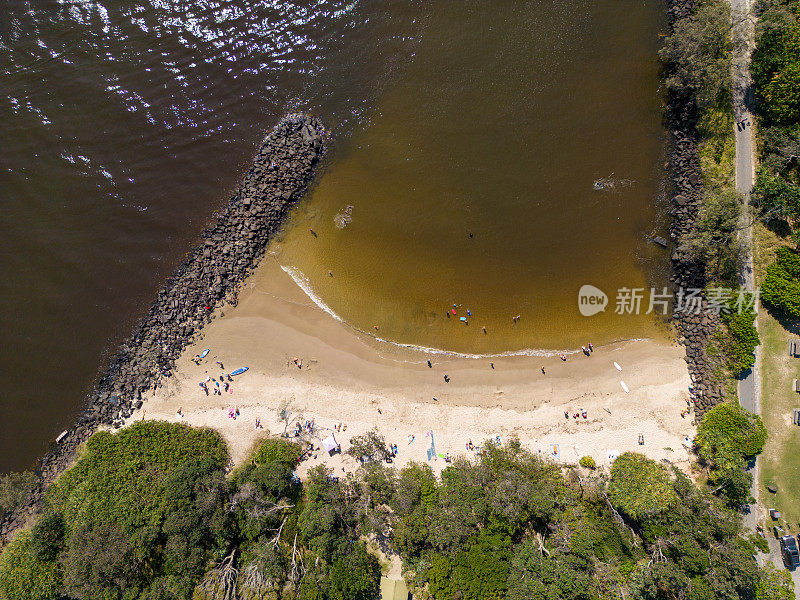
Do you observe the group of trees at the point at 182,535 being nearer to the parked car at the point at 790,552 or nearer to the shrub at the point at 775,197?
the parked car at the point at 790,552

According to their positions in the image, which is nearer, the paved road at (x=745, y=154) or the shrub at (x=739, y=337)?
the shrub at (x=739, y=337)

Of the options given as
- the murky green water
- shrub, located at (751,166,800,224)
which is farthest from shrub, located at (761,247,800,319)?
the murky green water

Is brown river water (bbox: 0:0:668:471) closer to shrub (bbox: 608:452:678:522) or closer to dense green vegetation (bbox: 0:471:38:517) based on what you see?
dense green vegetation (bbox: 0:471:38:517)

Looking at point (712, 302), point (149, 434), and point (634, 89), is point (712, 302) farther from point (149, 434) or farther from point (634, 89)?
point (149, 434)

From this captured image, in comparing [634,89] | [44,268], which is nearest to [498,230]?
[634,89]

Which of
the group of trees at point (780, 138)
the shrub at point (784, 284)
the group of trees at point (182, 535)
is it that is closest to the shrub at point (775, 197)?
the group of trees at point (780, 138)

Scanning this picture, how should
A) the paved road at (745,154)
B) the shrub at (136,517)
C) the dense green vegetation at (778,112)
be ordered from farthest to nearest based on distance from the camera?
the paved road at (745,154) → the dense green vegetation at (778,112) → the shrub at (136,517)

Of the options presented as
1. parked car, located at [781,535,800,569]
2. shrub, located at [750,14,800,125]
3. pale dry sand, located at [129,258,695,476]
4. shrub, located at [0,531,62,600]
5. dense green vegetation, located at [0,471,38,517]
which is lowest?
shrub, located at [0,531,62,600]
